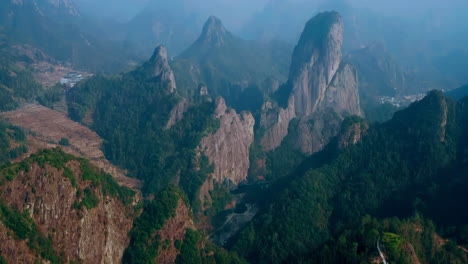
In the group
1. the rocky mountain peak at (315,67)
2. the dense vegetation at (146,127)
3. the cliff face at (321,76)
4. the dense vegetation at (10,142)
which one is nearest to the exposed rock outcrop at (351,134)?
the dense vegetation at (146,127)

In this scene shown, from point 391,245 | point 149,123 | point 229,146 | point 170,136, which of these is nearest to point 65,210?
point 391,245

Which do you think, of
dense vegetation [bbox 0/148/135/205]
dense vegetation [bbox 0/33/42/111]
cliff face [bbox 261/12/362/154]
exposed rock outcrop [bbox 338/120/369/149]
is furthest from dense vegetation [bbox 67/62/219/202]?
cliff face [bbox 261/12/362/154]

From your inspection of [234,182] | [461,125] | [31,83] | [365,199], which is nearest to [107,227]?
[365,199]

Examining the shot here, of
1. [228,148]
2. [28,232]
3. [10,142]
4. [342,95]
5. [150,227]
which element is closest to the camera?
[28,232]

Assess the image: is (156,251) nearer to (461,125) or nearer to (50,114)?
(461,125)

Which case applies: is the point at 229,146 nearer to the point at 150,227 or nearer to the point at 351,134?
the point at 351,134
